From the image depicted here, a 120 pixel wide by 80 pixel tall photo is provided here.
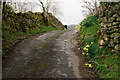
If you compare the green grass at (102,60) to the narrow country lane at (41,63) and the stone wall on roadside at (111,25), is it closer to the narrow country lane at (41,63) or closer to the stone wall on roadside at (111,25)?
the stone wall on roadside at (111,25)

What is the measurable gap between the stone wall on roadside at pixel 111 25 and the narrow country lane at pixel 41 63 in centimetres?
236

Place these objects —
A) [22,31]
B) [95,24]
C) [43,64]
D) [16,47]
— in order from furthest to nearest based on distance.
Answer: [22,31]
[95,24]
[16,47]
[43,64]

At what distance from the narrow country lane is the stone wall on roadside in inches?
93.0

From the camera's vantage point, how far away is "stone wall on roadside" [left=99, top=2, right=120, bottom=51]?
6527 millimetres

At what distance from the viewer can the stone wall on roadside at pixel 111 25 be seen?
653cm

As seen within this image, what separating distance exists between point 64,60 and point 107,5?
477 centimetres

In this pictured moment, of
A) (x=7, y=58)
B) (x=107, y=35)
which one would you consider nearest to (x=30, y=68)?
(x=7, y=58)

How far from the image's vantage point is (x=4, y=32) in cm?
1028

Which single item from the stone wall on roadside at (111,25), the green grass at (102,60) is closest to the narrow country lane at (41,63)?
the green grass at (102,60)

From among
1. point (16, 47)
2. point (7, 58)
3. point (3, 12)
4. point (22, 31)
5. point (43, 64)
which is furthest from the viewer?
point (22, 31)

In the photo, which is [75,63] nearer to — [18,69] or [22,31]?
[18,69]

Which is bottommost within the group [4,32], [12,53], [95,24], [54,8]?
[12,53]

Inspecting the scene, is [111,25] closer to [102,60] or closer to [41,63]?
[102,60]

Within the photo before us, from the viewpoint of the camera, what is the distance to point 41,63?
22.9 ft
